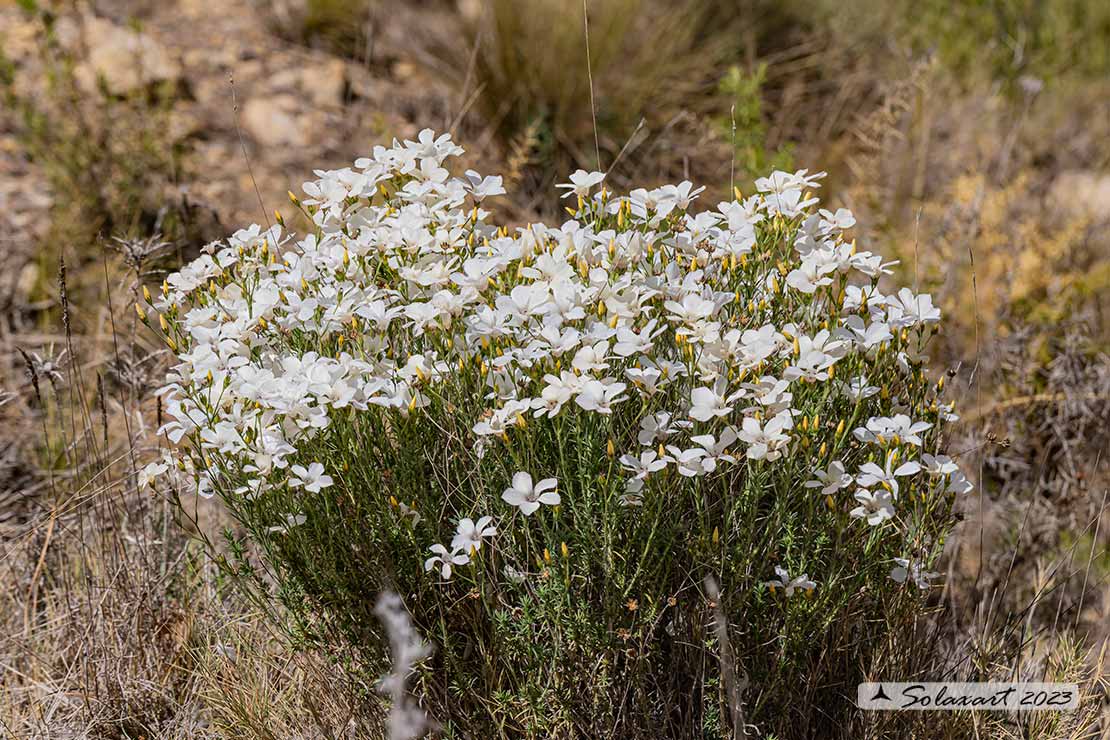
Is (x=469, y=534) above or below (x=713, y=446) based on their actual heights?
below

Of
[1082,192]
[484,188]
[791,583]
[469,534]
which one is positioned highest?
[484,188]

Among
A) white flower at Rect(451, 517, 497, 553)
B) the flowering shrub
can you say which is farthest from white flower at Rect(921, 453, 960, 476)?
white flower at Rect(451, 517, 497, 553)

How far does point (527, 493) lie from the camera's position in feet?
5.76

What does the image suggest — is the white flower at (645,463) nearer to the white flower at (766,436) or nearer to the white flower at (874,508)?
the white flower at (766,436)

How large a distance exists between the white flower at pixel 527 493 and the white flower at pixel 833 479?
1.57ft

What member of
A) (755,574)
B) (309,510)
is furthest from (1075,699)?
(309,510)

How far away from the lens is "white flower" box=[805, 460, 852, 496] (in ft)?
5.99

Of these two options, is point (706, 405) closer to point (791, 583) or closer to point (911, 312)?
point (791, 583)

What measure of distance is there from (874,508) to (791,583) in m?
0.20

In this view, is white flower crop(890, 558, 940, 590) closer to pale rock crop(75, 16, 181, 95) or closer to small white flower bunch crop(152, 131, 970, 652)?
small white flower bunch crop(152, 131, 970, 652)

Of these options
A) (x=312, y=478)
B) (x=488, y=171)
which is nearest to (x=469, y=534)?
(x=312, y=478)

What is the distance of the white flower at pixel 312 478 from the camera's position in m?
1.74

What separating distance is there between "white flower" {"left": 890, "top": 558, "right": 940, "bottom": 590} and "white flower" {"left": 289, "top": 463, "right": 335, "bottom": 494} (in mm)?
1070

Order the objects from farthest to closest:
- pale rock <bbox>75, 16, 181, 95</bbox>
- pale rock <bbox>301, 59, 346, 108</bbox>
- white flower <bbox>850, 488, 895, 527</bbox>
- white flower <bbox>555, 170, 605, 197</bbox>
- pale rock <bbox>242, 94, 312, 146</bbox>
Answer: pale rock <bbox>301, 59, 346, 108</bbox>, pale rock <bbox>242, 94, 312, 146</bbox>, pale rock <bbox>75, 16, 181, 95</bbox>, white flower <bbox>555, 170, 605, 197</bbox>, white flower <bbox>850, 488, 895, 527</bbox>
